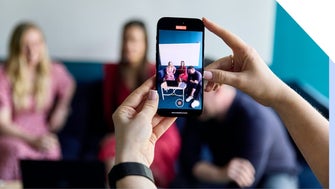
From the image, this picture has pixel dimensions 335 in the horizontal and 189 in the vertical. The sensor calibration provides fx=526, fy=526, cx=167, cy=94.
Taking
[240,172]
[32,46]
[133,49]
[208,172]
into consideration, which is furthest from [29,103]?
[240,172]

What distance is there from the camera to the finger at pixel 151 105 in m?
0.58

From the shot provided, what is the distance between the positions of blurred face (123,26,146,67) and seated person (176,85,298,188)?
0.31m

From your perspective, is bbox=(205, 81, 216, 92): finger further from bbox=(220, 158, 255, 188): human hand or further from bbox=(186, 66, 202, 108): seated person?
bbox=(220, 158, 255, 188): human hand

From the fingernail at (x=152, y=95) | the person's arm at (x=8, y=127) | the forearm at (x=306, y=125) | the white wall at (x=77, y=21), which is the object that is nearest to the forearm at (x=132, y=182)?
the fingernail at (x=152, y=95)

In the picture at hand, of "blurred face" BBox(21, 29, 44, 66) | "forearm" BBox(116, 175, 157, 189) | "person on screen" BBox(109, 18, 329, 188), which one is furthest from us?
"blurred face" BBox(21, 29, 44, 66)

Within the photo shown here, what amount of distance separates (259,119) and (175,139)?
36 centimetres

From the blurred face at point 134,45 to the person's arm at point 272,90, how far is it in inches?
37.9

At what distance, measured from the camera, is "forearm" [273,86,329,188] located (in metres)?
0.62

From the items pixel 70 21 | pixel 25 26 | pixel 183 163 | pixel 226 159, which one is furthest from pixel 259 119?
pixel 25 26

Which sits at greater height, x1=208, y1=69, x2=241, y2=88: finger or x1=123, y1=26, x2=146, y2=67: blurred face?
x1=208, y1=69, x2=241, y2=88: finger

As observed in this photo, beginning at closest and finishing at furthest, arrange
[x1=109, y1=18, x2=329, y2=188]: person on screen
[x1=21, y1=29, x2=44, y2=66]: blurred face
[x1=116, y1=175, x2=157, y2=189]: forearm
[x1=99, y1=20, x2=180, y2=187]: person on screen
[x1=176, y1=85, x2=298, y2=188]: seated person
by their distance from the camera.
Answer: [x1=116, y1=175, x2=157, y2=189]: forearm < [x1=109, y1=18, x2=329, y2=188]: person on screen < [x1=99, y1=20, x2=180, y2=187]: person on screen < [x1=176, y1=85, x2=298, y2=188]: seated person < [x1=21, y1=29, x2=44, y2=66]: blurred face

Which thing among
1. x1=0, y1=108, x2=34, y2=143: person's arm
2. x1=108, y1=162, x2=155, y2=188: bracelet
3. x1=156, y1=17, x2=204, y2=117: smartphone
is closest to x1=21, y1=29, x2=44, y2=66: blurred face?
x1=0, y1=108, x2=34, y2=143: person's arm

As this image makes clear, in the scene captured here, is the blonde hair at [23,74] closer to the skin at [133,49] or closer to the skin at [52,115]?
the skin at [52,115]

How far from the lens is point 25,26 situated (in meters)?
1.97
